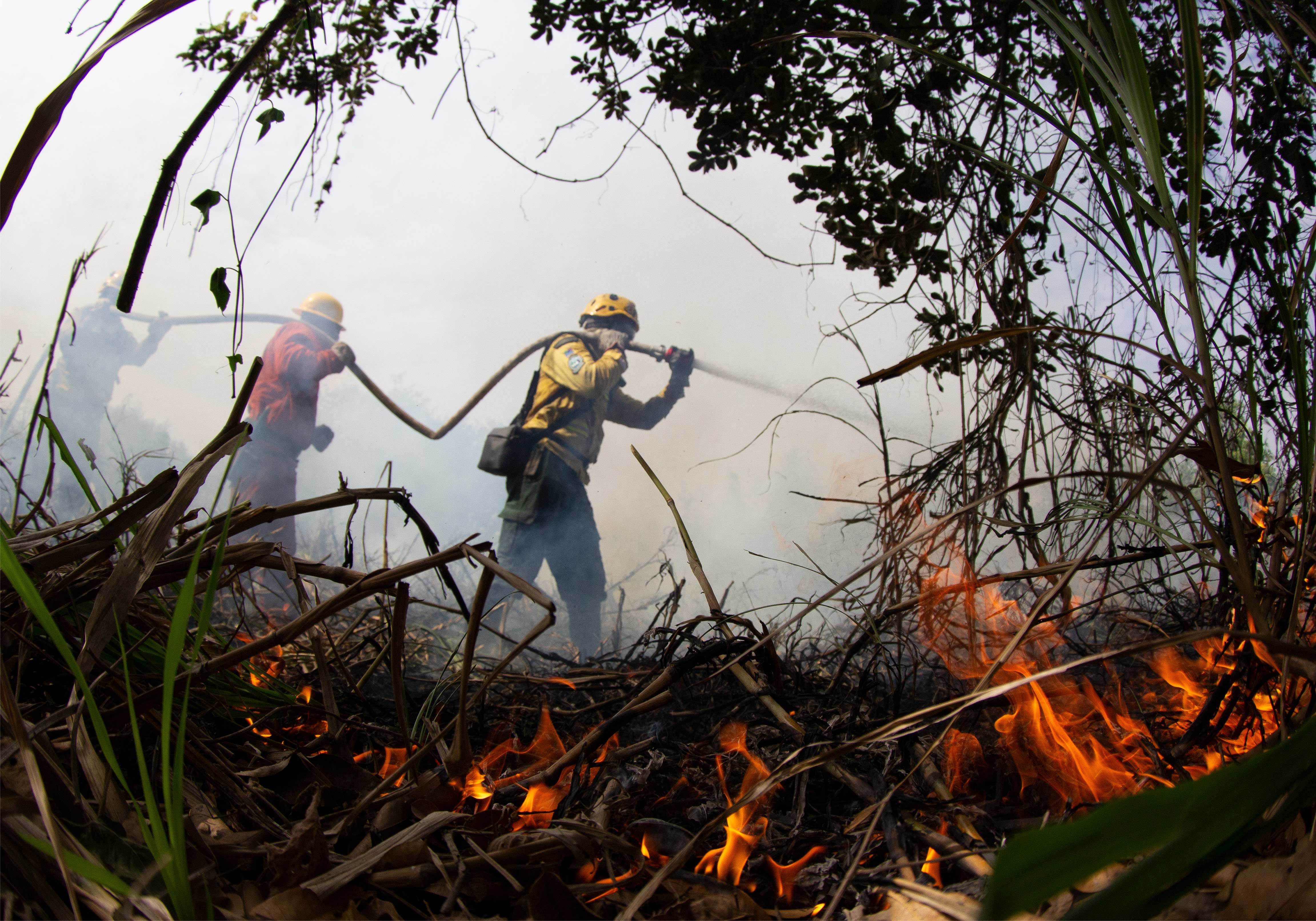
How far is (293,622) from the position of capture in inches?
20.7

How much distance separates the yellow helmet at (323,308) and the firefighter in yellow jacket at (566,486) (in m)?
1.97

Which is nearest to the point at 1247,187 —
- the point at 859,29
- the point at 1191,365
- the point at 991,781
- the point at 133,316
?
the point at 1191,365

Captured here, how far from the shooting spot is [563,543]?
14.2 feet

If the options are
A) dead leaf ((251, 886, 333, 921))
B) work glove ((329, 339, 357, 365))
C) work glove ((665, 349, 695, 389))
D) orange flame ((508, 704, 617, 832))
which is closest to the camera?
dead leaf ((251, 886, 333, 921))

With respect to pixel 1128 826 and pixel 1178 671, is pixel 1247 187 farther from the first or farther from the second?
pixel 1128 826

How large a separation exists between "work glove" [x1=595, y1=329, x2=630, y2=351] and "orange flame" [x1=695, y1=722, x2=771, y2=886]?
3.93 meters

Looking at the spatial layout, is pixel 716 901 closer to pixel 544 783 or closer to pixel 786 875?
pixel 786 875

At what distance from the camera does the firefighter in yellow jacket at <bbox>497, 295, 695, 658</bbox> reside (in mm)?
4234

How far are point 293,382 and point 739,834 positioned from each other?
4.68 meters

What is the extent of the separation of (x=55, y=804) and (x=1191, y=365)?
190 cm

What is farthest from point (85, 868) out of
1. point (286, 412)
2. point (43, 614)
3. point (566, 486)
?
point (286, 412)

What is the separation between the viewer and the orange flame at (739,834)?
24.1 inches

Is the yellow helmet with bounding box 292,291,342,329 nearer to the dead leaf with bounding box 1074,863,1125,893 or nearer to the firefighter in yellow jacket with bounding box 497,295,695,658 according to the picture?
the firefighter in yellow jacket with bounding box 497,295,695,658

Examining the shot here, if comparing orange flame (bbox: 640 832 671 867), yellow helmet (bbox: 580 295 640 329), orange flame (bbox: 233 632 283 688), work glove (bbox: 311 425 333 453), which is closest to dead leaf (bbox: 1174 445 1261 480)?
orange flame (bbox: 640 832 671 867)
